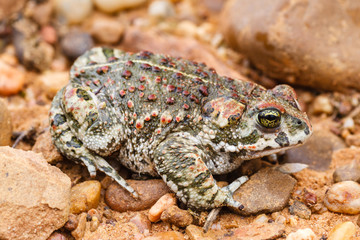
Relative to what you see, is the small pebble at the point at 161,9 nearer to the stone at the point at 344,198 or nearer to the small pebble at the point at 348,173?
the small pebble at the point at 348,173

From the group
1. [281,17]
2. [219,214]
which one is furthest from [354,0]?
[219,214]

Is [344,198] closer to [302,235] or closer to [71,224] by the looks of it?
[302,235]

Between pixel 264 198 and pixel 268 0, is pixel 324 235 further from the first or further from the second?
pixel 268 0

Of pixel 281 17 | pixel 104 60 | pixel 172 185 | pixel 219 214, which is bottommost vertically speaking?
pixel 219 214

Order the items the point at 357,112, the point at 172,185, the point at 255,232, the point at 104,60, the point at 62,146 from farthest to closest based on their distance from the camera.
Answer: the point at 357,112
the point at 104,60
the point at 62,146
the point at 172,185
the point at 255,232

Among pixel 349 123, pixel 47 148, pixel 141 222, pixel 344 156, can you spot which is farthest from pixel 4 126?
pixel 349 123

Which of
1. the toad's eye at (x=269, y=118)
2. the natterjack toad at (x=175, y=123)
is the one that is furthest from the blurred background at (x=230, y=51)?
the toad's eye at (x=269, y=118)

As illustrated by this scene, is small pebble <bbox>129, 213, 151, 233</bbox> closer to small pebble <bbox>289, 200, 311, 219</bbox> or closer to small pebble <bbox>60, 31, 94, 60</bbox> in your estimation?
small pebble <bbox>289, 200, 311, 219</bbox>

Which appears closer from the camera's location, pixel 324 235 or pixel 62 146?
pixel 324 235
